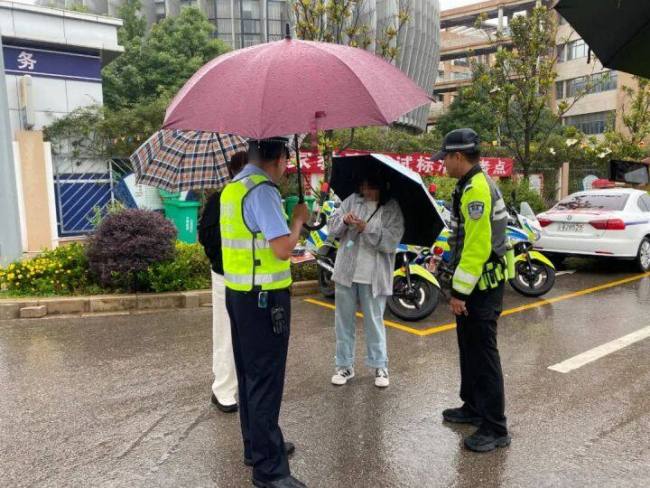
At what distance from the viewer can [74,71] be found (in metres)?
12.6

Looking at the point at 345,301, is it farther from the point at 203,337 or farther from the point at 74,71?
the point at 74,71

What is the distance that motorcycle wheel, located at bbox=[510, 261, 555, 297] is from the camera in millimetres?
7281

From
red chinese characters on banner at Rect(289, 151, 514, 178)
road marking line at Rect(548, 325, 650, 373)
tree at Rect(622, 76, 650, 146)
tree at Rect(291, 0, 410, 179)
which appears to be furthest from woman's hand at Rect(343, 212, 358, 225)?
tree at Rect(622, 76, 650, 146)

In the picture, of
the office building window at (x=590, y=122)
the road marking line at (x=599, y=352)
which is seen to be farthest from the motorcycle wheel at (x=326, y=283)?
the office building window at (x=590, y=122)

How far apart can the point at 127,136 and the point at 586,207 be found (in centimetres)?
952

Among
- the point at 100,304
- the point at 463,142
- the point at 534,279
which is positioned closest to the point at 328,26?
the point at 534,279

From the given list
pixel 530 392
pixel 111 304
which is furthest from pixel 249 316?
pixel 111 304

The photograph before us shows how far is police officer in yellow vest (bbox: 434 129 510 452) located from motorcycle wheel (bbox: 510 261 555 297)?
13.9 ft

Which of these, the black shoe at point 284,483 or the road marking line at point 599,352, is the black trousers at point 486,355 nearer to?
the black shoe at point 284,483

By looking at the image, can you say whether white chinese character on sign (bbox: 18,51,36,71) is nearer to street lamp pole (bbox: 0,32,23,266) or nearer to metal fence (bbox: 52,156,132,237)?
metal fence (bbox: 52,156,132,237)

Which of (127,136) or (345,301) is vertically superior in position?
(127,136)

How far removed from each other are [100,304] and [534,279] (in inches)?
217

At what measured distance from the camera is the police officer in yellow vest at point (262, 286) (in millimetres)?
2676

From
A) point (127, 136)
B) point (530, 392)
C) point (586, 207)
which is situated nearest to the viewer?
point (530, 392)
